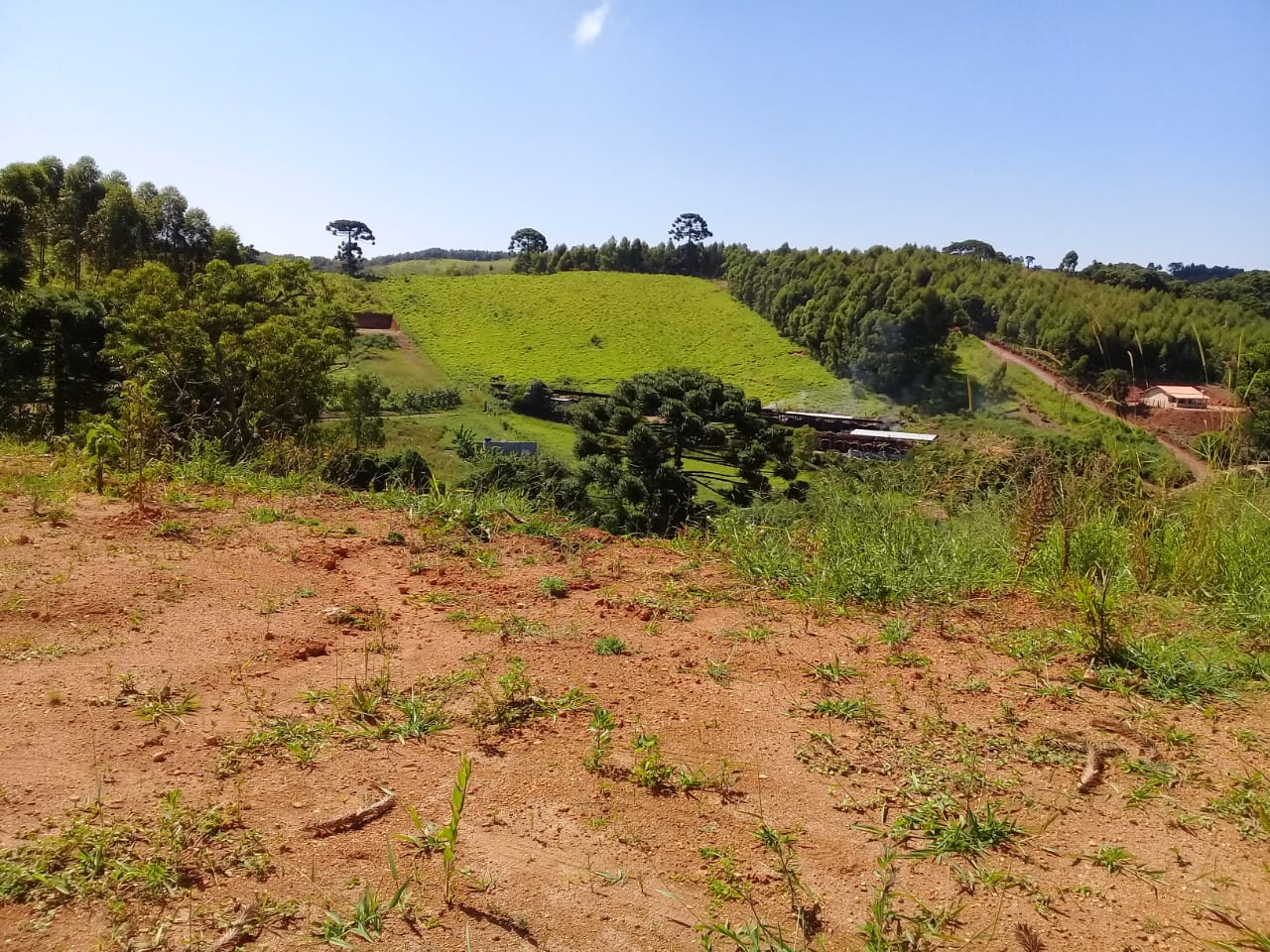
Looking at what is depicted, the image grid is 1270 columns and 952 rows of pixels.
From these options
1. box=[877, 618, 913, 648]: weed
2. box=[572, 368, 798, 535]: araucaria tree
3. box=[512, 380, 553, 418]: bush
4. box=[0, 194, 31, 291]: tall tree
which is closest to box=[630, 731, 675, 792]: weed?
box=[877, 618, 913, 648]: weed

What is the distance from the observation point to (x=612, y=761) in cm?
239

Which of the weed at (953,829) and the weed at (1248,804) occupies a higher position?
the weed at (1248,804)

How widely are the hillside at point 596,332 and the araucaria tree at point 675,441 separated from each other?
26.1m

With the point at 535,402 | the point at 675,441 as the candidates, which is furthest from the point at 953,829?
the point at 535,402

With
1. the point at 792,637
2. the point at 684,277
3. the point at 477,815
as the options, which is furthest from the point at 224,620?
the point at 684,277

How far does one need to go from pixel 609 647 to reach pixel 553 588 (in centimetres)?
80

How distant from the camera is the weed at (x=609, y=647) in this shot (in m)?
3.19

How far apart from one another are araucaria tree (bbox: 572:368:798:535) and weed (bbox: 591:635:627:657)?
1174 centimetres

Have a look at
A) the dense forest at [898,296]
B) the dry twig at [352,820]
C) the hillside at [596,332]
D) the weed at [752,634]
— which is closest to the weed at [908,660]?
the weed at [752,634]

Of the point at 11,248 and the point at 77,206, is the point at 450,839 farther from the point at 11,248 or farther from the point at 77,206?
the point at 77,206

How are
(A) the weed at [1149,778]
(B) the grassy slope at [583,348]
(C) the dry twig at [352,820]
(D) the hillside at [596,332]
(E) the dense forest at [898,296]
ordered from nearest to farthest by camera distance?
1. (C) the dry twig at [352,820]
2. (A) the weed at [1149,778]
3. (B) the grassy slope at [583,348]
4. (E) the dense forest at [898,296]
5. (D) the hillside at [596,332]

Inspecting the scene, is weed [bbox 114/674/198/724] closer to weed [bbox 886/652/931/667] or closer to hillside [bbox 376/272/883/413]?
weed [bbox 886/652/931/667]

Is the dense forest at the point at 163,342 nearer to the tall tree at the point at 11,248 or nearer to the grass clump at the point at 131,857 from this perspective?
the tall tree at the point at 11,248

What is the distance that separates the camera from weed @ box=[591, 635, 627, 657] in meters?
3.19
